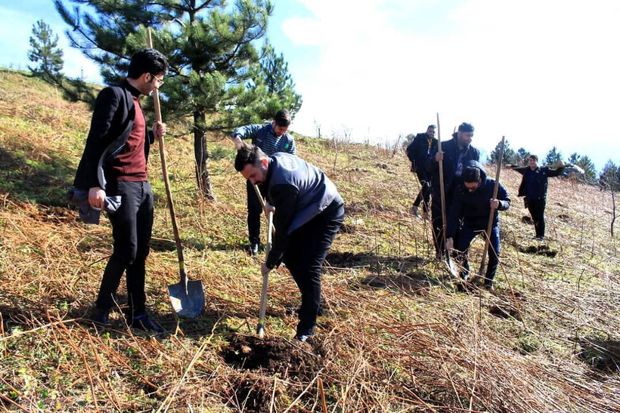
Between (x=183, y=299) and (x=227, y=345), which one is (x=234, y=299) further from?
(x=227, y=345)

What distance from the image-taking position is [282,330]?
3.37 m

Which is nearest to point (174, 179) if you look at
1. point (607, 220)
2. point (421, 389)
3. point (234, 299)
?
point (234, 299)

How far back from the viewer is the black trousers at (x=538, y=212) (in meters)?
7.95

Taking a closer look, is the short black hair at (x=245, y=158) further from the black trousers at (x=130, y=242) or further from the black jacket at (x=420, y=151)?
the black jacket at (x=420, y=151)

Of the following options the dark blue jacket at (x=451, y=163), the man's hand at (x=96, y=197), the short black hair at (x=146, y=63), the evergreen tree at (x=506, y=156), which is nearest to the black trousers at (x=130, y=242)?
the man's hand at (x=96, y=197)

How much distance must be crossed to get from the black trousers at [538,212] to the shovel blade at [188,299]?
672cm

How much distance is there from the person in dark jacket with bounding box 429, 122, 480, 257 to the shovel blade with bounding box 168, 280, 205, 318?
308 centimetres

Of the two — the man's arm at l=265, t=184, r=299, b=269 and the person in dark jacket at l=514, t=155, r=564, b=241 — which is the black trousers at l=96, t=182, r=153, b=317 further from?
the person in dark jacket at l=514, t=155, r=564, b=241

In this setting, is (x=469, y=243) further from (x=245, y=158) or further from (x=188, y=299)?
(x=245, y=158)

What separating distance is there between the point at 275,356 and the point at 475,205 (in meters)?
3.22

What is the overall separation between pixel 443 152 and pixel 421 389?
362 cm

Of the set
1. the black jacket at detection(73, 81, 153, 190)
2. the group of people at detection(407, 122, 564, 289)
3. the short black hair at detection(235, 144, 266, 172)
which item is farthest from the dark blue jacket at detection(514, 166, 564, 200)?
the black jacket at detection(73, 81, 153, 190)

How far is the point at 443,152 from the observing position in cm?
564

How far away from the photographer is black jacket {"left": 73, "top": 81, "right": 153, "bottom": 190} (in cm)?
255
